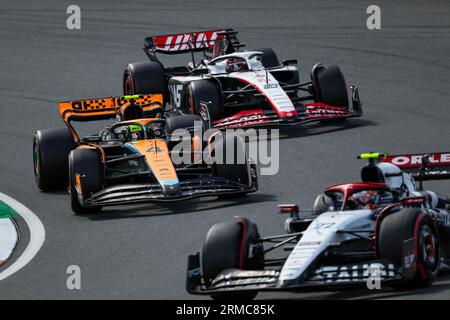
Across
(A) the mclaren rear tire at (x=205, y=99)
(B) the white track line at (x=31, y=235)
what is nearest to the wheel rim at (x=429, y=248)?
(B) the white track line at (x=31, y=235)

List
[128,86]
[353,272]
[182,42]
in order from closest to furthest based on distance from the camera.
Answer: [353,272] < [128,86] < [182,42]

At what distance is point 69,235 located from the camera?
1559 centimetres

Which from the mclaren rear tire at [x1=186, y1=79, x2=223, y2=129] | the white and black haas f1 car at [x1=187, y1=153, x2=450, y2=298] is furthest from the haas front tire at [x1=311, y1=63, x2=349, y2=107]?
the white and black haas f1 car at [x1=187, y1=153, x2=450, y2=298]

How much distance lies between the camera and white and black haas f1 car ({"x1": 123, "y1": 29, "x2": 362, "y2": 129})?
68.7ft

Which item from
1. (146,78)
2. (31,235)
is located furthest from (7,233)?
(146,78)

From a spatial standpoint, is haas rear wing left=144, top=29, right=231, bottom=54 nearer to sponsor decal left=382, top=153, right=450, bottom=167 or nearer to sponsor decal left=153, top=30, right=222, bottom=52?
sponsor decal left=153, top=30, right=222, bottom=52

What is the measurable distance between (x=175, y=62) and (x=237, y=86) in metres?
6.59

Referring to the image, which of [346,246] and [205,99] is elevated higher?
[205,99]

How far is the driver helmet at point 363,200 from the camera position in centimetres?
1243

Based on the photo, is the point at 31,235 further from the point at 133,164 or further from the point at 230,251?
the point at 230,251

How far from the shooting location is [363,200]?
12.5m

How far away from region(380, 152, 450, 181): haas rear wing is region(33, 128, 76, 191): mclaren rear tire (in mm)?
5947
